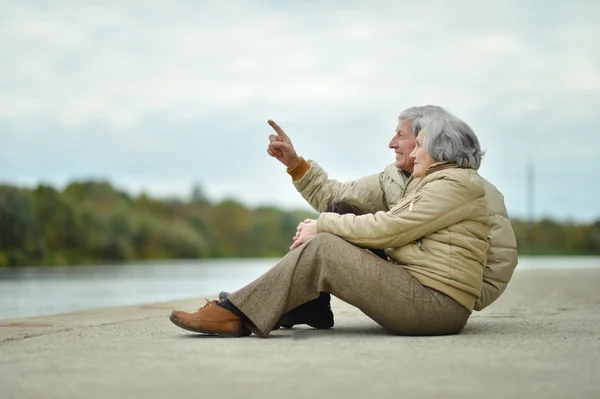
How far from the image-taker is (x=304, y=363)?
11.4 ft

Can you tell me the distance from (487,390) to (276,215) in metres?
93.3

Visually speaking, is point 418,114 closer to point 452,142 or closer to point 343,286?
point 452,142

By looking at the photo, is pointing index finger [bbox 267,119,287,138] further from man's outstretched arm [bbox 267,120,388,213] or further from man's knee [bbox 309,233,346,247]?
man's knee [bbox 309,233,346,247]

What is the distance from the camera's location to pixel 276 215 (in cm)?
9612

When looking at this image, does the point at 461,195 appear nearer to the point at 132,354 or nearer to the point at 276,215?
the point at 132,354

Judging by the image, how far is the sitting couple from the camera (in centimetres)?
437

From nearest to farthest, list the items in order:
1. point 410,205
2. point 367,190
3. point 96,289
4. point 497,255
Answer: point 410,205 < point 497,255 < point 367,190 < point 96,289

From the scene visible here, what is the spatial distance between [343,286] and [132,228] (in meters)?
66.0

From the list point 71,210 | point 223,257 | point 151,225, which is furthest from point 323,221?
point 223,257

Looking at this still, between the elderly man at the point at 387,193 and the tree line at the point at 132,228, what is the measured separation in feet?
132

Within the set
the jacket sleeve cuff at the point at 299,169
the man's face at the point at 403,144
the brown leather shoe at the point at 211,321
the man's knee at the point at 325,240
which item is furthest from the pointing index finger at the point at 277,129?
the brown leather shoe at the point at 211,321

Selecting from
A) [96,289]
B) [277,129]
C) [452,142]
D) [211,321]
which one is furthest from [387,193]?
[96,289]

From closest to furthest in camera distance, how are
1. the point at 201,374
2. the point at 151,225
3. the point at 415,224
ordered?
the point at 201,374 → the point at 415,224 → the point at 151,225

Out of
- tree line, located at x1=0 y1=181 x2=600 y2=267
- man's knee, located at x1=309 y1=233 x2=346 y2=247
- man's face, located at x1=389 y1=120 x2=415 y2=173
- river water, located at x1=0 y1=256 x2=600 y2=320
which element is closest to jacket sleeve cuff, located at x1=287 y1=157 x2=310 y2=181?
man's face, located at x1=389 y1=120 x2=415 y2=173
